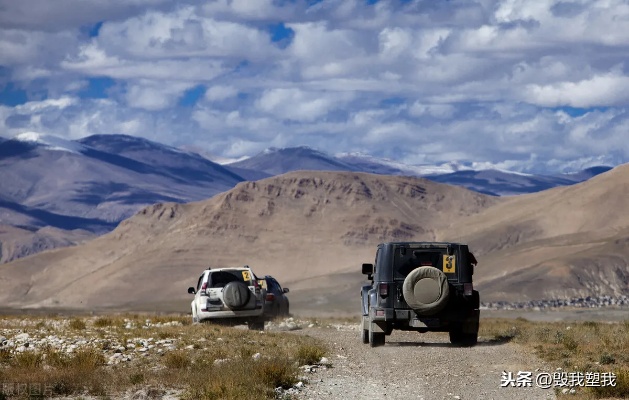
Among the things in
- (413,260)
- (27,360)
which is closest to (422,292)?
(413,260)

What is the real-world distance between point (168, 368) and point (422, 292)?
559 centimetres

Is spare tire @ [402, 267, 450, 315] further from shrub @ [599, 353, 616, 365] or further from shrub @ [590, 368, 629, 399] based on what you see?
shrub @ [590, 368, 629, 399]

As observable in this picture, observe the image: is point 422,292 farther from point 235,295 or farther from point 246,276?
point 246,276

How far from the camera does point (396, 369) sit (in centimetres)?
1680

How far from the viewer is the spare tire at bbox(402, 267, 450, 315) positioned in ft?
65.1

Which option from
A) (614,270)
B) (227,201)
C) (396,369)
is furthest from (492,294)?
(396,369)

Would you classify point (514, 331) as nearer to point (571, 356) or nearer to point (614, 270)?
point (571, 356)

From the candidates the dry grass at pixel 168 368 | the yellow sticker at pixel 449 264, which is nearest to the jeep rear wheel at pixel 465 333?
the yellow sticker at pixel 449 264

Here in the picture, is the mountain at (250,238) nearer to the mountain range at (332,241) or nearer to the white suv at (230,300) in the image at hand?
the mountain range at (332,241)

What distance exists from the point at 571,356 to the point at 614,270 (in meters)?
92.8

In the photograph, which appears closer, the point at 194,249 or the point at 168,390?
the point at 168,390

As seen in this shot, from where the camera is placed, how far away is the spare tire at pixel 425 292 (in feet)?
65.1

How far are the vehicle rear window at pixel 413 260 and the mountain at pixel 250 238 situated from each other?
109641 millimetres

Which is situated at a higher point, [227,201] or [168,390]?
[227,201]
